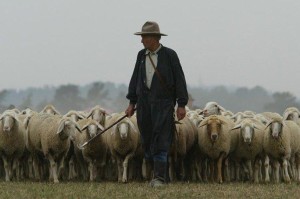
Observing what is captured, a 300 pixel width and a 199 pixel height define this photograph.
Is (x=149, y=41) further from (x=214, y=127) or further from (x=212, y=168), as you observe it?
(x=212, y=168)

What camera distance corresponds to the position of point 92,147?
1559 cm

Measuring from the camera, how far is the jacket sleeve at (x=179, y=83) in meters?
11.9

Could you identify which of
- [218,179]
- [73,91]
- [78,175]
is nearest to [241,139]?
[218,179]

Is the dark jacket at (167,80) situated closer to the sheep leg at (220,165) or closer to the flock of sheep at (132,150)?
the flock of sheep at (132,150)

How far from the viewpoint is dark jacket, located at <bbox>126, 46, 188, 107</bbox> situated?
11914 millimetres

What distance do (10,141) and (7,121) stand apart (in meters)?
0.47

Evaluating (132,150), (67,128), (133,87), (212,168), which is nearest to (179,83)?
(133,87)

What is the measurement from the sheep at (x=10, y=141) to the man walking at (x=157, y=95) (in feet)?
13.8

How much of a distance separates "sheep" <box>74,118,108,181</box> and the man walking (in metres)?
3.31

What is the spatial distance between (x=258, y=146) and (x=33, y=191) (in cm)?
632

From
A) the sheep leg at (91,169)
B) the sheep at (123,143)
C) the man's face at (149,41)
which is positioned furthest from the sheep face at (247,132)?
the man's face at (149,41)

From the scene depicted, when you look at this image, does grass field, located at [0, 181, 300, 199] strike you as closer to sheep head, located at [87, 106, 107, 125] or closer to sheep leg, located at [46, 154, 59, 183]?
sheep leg, located at [46, 154, 59, 183]

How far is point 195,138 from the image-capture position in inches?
632

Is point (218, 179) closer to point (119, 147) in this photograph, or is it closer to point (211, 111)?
point (119, 147)
